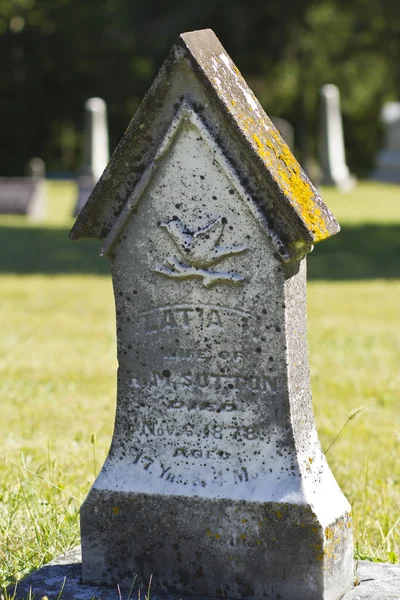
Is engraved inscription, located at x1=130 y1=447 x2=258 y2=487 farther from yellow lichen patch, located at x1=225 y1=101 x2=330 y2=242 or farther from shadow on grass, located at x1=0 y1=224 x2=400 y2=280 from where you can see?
shadow on grass, located at x1=0 y1=224 x2=400 y2=280

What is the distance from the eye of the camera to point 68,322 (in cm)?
928

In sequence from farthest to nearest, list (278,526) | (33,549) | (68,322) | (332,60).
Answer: (332,60) < (68,322) < (33,549) < (278,526)

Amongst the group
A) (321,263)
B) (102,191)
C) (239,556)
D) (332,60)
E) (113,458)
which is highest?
(332,60)

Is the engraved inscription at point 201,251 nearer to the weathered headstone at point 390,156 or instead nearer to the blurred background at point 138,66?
the weathered headstone at point 390,156

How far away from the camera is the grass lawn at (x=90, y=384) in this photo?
405 cm

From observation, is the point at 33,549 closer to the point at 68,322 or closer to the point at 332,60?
the point at 68,322

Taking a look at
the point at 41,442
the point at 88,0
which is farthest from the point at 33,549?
the point at 88,0

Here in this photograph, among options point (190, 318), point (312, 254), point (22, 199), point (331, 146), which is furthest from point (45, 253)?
point (331, 146)

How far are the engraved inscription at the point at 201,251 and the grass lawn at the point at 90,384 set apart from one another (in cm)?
80

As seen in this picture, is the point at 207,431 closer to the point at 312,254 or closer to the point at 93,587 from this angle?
the point at 93,587

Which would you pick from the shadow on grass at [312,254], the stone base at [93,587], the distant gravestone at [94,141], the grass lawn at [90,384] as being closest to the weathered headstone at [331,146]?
the distant gravestone at [94,141]

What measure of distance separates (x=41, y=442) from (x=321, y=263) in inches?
323

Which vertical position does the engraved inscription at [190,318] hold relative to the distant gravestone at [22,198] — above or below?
below

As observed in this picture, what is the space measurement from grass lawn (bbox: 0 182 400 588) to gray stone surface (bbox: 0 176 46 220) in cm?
442
